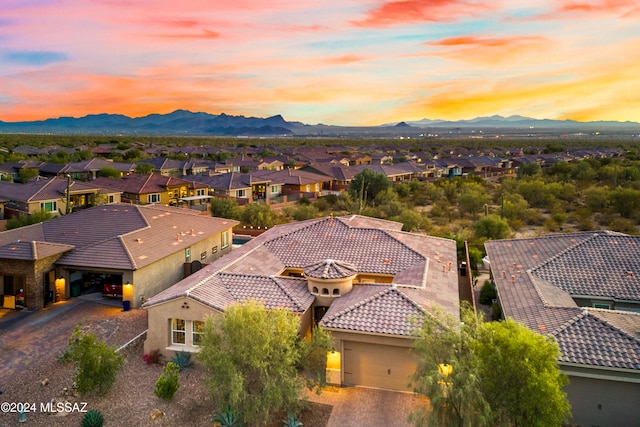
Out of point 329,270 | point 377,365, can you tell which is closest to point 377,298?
point 377,365

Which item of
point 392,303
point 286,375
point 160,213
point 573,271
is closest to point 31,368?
point 286,375

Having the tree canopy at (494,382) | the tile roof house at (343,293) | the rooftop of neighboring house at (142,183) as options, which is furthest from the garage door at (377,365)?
Result: the rooftop of neighboring house at (142,183)

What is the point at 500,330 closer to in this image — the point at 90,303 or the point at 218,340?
the point at 218,340

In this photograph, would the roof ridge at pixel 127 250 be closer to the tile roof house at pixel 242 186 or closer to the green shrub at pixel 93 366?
the green shrub at pixel 93 366

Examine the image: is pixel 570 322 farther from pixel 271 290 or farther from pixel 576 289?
pixel 271 290

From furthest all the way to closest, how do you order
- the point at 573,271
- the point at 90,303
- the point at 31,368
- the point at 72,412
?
1. the point at 90,303
2. the point at 573,271
3. the point at 31,368
4. the point at 72,412

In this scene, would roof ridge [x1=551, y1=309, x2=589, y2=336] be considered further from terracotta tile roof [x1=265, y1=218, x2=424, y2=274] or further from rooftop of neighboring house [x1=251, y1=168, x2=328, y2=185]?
rooftop of neighboring house [x1=251, y1=168, x2=328, y2=185]

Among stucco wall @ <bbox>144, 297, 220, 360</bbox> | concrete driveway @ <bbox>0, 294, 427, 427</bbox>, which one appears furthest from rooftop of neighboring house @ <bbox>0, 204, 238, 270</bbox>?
stucco wall @ <bbox>144, 297, 220, 360</bbox>

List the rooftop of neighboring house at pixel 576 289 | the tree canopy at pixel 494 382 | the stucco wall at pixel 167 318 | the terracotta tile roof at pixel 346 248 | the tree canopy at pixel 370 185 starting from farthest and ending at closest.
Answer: the tree canopy at pixel 370 185
the terracotta tile roof at pixel 346 248
the stucco wall at pixel 167 318
the rooftop of neighboring house at pixel 576 289
the tree canopy at pixel 494 382
